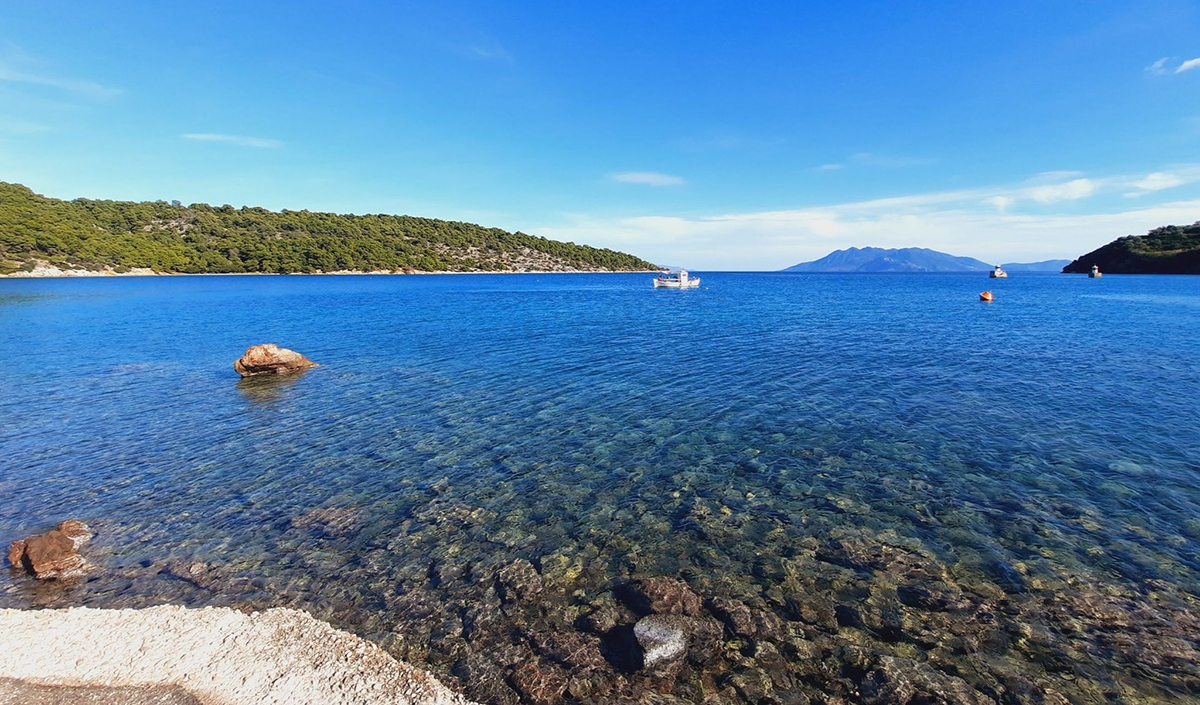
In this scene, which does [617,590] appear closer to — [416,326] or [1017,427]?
[1017,427]

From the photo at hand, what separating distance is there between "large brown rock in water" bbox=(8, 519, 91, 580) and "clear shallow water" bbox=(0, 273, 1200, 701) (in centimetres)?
40

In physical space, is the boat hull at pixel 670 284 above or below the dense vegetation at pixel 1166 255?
below

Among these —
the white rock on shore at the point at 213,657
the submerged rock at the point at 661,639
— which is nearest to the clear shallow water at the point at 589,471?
the white rock on shore at the point at 213,657

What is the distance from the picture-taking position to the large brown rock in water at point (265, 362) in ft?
103

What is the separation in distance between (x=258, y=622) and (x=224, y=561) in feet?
11.9

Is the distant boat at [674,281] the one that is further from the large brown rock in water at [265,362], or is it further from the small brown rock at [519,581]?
the small brown rock at [519,581]

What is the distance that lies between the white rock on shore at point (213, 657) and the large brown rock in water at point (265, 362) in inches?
964

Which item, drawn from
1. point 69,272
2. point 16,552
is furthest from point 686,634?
point 69,272

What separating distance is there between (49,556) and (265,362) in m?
22.4

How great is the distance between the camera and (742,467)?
16.9 metres

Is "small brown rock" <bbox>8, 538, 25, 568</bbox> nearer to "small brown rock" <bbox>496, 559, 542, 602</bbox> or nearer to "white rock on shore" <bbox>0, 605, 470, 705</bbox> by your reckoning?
"white rock on shore" <bbox>0, 605, 470, 705</bbox>

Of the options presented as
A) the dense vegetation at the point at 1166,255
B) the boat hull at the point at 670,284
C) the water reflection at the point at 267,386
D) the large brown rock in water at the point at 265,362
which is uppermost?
the dense vegetation at the point at 1166,255

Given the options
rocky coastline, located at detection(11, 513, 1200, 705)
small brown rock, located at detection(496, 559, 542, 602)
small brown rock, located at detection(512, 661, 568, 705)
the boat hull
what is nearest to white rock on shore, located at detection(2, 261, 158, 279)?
the boat hull

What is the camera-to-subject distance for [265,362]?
1249 inches
